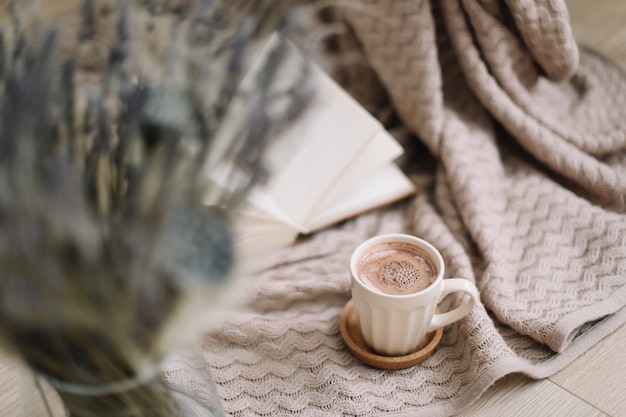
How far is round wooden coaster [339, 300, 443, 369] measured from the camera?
61 cm

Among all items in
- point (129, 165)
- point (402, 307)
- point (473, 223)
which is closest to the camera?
point (129, 165)

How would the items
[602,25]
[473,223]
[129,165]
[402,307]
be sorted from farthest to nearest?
[602,25] < [473,223] < [402,307] < [129,165]

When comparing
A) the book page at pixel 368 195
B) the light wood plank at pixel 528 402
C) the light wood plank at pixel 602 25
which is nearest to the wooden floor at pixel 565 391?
the light wood plank at pixel 528 402

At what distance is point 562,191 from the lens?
0.77 metres

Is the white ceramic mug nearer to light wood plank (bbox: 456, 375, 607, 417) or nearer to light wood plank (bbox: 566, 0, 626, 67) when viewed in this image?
light wood plank (bbox: 456, 375, 607, 417)

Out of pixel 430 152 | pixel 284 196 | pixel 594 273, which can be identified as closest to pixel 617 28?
pixel 430 152

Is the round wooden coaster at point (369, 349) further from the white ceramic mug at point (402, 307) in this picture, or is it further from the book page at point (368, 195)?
the book page at point (368, 195)

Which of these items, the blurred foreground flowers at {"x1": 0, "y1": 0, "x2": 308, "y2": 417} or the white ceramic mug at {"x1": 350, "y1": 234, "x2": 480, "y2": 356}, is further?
the white ceramic mug at {"x1": 350, "y1": 234, "x2": 480, "y2": 356}

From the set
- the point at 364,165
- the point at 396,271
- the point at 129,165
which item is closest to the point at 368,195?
the point at 364,165

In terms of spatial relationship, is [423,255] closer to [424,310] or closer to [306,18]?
[424,310]

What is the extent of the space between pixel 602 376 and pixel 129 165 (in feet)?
1.58

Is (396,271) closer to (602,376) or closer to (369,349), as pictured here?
(369,349)

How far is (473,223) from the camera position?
0.73 meters

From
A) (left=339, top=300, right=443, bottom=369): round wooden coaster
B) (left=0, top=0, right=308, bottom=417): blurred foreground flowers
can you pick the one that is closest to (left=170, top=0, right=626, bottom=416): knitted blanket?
(left=339, top=300, right=443, bottom=369): round wooden coaster
